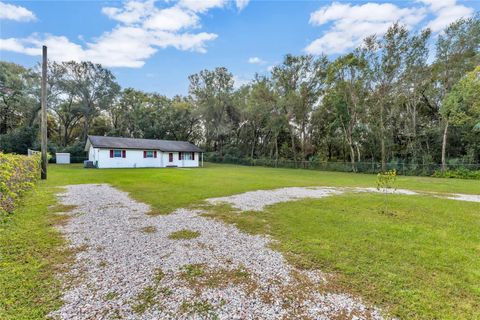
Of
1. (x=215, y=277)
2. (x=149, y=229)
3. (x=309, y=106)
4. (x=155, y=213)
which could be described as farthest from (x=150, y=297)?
(x=309, y=106)

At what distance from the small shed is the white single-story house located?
2.37m

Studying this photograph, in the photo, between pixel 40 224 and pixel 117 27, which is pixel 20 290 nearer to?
pixel 40 224

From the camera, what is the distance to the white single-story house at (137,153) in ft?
77.5

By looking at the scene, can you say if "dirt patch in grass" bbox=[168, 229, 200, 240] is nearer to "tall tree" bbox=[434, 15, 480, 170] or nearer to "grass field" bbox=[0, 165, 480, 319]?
"grass field" bbox=[0, 165, 480, 319]

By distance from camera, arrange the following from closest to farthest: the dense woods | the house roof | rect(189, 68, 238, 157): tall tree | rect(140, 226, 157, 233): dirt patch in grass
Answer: rect(140, 226, 157, 233): dirt patch in grass → the dense woods → the house roof → rect(189, 68, 238, 157): tall tree

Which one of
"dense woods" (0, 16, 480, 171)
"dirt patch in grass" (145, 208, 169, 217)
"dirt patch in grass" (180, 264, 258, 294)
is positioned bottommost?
"dirt patch in grass" (145, 208, 169, 217)

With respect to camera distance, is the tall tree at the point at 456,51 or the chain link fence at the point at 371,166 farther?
the chain link fence at the point at 371,166

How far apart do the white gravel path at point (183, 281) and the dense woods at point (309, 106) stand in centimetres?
1948

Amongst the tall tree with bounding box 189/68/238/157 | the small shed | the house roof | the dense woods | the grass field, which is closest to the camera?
the grass field

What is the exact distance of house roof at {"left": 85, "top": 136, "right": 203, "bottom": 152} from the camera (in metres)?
23.9

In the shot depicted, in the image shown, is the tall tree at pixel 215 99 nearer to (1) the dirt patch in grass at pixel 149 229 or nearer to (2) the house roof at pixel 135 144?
(2) the house roof at pixel 135 144

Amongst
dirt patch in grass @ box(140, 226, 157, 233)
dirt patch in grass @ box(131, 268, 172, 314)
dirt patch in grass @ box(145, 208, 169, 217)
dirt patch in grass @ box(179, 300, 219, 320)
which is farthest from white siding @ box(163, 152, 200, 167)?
dirt patch in grass @ box(179, 300, 219, 320)

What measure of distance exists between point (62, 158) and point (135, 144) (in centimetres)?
897

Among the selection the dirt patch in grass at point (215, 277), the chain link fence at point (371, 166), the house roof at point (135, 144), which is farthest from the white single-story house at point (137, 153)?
the dirt patch in grass at point (215, 277)
